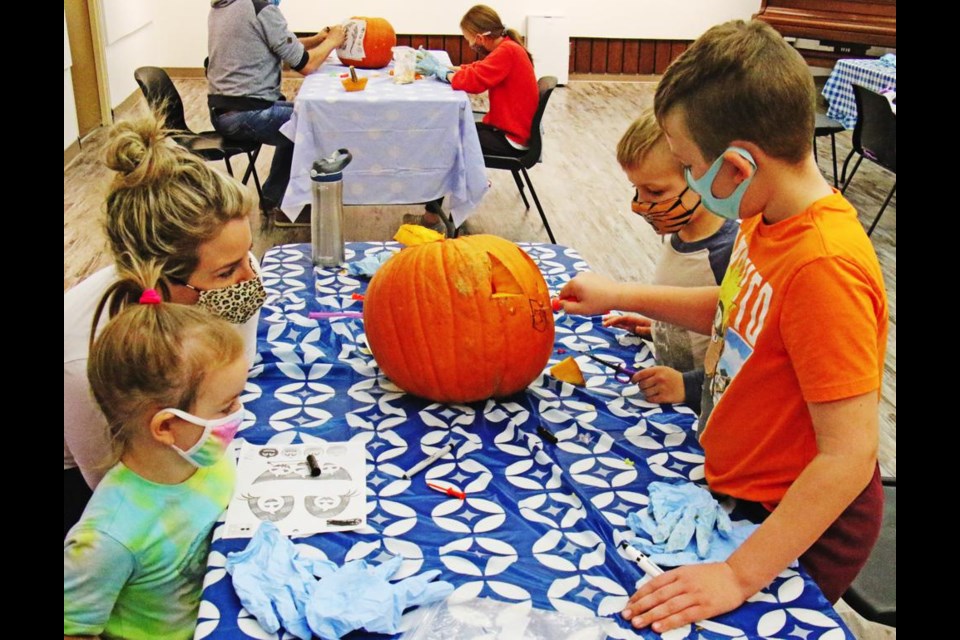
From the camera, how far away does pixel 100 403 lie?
128cm

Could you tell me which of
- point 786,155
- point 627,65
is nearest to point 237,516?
point 786,155

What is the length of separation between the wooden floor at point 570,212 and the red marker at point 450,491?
1.93 metres

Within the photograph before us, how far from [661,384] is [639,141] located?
0.44m

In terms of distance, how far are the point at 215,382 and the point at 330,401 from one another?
0.35 meters

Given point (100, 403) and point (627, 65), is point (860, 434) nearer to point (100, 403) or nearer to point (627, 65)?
point (100, 403)

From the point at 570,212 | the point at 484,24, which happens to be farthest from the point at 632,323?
the point at 570,212

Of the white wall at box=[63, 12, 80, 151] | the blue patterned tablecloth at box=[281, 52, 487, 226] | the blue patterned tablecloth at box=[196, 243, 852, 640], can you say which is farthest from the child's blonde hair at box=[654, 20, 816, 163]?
the white wall at box=[63, 12, 80, 151]

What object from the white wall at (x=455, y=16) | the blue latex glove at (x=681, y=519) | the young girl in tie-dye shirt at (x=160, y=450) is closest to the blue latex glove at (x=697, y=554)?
the blue latex glove at (x=681, y=519)

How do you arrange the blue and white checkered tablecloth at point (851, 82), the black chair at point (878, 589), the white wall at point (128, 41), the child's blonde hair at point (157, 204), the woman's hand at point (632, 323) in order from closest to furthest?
the black chair at point (878, 589) → the child's blonde hair at point (157, 204) → the woman's hand at point (632, 323) → the blue and white checkered tablecloth at point (851, 82) → the white wall at point (128, 41)

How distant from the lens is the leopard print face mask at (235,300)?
1571 millimetres

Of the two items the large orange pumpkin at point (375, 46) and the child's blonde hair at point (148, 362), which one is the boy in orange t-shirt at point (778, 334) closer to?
the child's blonde hair at point (148, 362)

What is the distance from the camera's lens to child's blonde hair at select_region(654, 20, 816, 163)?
111 cm

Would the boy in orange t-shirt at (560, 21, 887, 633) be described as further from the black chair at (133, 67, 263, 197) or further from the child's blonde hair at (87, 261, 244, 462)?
the black chair at (133, 67, 263, 197)

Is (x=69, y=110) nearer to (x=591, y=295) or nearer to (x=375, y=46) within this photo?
(x=375, y=46)
